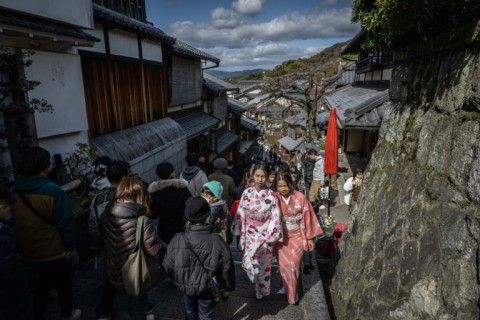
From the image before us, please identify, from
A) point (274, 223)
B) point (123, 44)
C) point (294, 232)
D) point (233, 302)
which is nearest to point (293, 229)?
point (294, 232)

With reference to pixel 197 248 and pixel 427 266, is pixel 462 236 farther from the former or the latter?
pixel 197 248

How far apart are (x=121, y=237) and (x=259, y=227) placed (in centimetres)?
188

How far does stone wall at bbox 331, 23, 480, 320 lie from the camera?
2727 millimetres

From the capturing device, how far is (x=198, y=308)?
3510 millimetres

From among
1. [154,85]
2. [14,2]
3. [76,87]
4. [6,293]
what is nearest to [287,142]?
[154,85]

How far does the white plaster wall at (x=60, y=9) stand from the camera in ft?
16.5

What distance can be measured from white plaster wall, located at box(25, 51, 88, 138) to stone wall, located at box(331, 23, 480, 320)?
647 centimetres

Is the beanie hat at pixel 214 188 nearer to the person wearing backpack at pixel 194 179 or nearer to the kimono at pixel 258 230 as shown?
the kimono at pixel 258 230

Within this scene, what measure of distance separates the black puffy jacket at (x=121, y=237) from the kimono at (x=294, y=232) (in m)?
1.86

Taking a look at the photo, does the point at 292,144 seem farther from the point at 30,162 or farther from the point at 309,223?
the point at 30,162

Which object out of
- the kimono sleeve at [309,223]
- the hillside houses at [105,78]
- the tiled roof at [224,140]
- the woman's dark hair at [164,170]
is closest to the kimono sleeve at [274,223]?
the kimono sleeve at [309,223]

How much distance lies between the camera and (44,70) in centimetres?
580

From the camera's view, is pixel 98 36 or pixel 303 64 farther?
pixel 303 64

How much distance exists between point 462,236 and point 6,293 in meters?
4.35
